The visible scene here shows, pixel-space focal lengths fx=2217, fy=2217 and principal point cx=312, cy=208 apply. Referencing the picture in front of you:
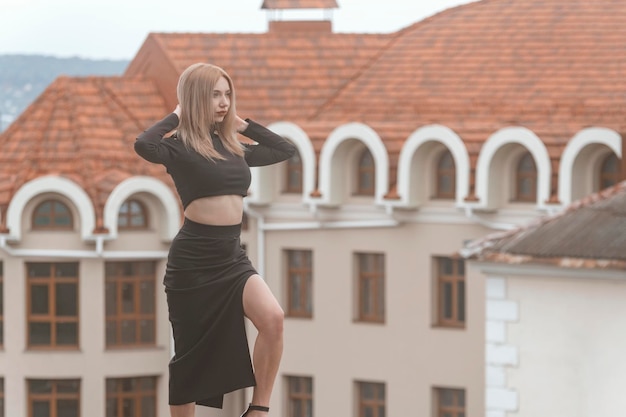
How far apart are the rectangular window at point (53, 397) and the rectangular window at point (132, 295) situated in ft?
5.63

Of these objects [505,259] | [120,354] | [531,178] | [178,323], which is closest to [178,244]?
[178,323]

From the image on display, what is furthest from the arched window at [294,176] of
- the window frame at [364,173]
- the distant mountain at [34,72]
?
the distant mountain at [34,72]

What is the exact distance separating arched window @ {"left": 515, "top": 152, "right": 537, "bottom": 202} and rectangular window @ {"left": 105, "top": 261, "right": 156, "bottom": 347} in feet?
35.6

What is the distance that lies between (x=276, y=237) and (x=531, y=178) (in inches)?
305

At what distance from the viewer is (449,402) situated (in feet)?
198

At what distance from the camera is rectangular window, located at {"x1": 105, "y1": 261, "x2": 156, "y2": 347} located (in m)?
63.0

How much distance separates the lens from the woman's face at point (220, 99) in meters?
13.8

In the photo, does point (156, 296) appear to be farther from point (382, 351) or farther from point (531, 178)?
point (531, 178)

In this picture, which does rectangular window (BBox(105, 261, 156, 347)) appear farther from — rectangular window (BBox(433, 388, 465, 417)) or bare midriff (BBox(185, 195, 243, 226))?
bare midriff (BBox(185, 195, 243, 226))

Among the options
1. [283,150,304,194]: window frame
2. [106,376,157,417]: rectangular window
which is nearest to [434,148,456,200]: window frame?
[283,150,304,194]: window frame

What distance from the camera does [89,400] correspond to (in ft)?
208

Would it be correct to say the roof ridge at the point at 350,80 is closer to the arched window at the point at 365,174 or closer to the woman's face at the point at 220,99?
the arched window at the point at 365,174

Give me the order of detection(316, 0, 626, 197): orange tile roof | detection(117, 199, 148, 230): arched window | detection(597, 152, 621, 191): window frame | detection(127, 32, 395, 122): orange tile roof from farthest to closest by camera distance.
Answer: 1. detection(127, 32, 395, 122): orange tile roof
2. detection(117, 199, 148, 230): arched window
3. detection(316, 0, 626, 197): orange tile roof
4. detection(597, 152, 621, 191): window frame

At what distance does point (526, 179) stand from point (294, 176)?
7413mm
